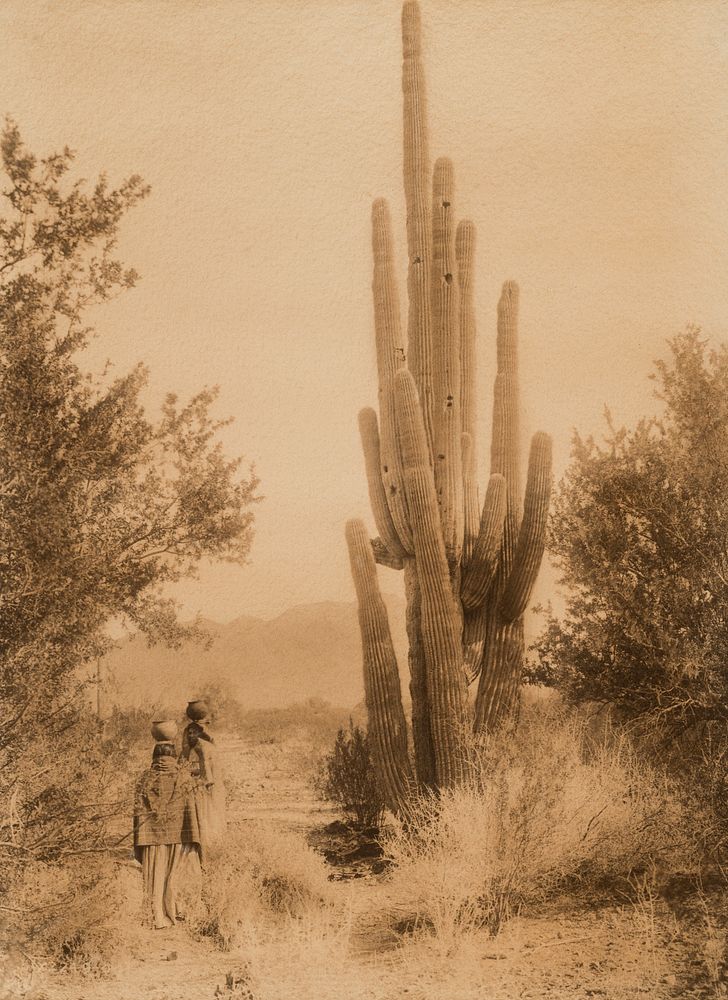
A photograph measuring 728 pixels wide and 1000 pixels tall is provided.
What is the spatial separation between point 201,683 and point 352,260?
5582mm

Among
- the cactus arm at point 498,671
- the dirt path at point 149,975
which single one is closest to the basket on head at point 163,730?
the dirt path at point 149,975

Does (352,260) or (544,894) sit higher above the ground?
(352,260)

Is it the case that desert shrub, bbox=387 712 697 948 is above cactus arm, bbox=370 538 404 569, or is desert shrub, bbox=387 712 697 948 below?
below

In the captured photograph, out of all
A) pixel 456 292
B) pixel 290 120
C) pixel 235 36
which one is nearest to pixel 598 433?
pixel 456 292

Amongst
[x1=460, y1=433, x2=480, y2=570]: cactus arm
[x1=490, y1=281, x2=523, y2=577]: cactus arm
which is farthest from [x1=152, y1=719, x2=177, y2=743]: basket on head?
[x1=490, y1=281, x2=523, y2=577]: cactus arm

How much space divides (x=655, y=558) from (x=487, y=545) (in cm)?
216

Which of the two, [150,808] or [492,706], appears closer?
[150,808]

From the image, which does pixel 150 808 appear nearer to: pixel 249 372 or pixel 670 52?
pixel 249 372

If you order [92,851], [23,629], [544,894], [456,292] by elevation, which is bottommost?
[544,894]

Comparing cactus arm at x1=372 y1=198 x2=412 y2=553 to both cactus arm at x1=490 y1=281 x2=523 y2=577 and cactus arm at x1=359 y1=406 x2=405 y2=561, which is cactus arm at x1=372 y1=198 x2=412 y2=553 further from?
cactus arm at x1=490 y1=281 x2=523 y2=577

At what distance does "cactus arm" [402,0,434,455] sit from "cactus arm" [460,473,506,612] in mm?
827

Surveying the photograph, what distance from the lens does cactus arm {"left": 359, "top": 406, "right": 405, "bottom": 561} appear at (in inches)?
368

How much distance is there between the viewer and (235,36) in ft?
26.2

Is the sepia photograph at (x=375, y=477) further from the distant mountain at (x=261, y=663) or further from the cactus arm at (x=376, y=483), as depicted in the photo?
the distant mountain at (x=261, y=663)
